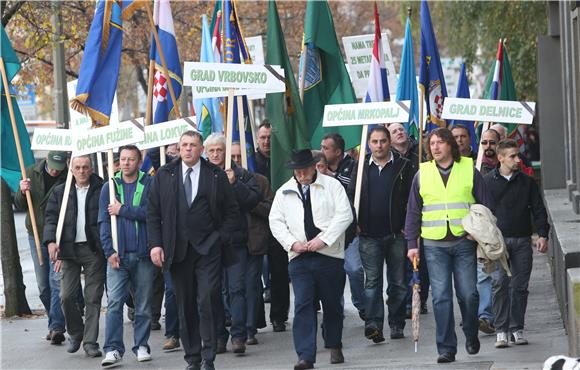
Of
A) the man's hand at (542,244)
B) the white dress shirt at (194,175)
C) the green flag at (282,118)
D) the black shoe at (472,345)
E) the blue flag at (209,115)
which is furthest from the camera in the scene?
the blue flag at (209,115)

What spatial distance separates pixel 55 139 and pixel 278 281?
2.67 m

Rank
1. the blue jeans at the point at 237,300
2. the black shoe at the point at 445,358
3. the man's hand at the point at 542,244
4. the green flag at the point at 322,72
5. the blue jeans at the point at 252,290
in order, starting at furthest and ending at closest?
the green flag at the point at 322,72, the blue jeans at the point at 252,290, the blue jeans at the point at 237,300, the man's hand at the point at 542,244, the black shoe at the point at 445,358

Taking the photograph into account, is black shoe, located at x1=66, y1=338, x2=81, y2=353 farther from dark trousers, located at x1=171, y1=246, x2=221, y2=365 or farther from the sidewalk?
dark trousers, located at x1=171, y1=246, x2=221, y2=365

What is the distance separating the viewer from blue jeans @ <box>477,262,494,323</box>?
40.0 feet

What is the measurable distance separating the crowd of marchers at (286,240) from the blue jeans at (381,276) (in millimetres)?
13

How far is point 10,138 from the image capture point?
1342cm

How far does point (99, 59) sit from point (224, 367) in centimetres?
370

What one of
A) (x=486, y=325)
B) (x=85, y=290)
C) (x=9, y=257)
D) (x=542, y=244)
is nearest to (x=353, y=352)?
(x=486, y=325)

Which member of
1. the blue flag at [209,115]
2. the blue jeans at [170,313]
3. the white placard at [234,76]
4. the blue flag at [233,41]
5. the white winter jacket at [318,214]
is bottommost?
the blue jeans at [170,313]

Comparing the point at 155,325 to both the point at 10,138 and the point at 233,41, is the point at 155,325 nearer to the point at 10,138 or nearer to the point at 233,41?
the point at 10,138

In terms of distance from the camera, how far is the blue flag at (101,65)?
1291 centimetres

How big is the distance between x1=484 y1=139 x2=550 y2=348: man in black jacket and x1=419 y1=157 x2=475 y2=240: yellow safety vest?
1.12 meters

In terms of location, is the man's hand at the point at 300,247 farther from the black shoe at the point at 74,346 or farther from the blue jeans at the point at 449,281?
the black shoe at the point at 74,346

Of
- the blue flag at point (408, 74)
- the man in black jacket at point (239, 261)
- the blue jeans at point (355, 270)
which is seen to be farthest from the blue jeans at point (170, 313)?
the blue flag at point (408, 74)
